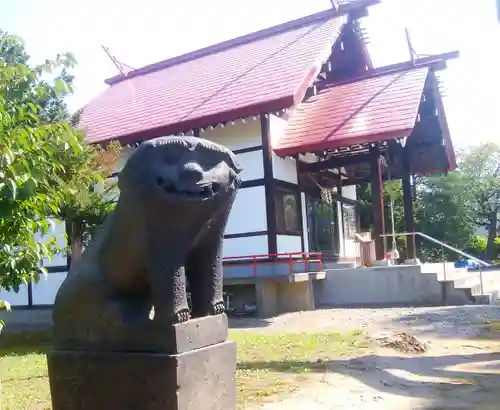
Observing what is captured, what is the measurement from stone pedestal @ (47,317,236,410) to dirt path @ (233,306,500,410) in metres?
1.39

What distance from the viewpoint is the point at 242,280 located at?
Result: 1225 cm

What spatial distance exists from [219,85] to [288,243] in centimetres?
487

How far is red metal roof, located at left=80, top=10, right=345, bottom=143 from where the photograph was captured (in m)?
13.1

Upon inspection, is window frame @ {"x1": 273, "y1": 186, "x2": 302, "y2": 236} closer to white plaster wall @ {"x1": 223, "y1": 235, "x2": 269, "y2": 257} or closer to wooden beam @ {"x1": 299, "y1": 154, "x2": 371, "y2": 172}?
white plaster wall @ {"x1": 223, "y1": 235, "x2": 269, "y2": 257}

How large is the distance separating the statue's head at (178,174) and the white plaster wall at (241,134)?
9.90 m

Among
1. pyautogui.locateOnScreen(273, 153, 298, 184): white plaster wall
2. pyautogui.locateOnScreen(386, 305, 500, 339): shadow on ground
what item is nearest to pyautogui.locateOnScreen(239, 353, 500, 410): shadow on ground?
pyautogui.locateOnScreen(386, 305, 500, 339): shadow on ground

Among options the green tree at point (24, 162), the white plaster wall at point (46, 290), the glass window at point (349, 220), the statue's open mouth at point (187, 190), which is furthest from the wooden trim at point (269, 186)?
the statue's open mouth at point (187, 190)

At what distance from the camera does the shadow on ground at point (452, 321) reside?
863 centimetres

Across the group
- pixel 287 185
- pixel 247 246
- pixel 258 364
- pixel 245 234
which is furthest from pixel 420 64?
pixel 258 364

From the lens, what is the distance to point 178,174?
326 cm

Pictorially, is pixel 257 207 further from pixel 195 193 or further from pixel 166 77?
pixel 195 193

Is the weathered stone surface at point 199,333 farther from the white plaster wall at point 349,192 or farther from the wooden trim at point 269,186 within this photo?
the white plaster wall at point 349,192

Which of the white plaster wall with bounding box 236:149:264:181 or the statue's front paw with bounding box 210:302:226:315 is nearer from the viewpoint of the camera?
the statue's front paw with bounding box 210:302:226:315

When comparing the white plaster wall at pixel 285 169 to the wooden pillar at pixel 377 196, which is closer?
the white plaster wall at pixel 285 169
